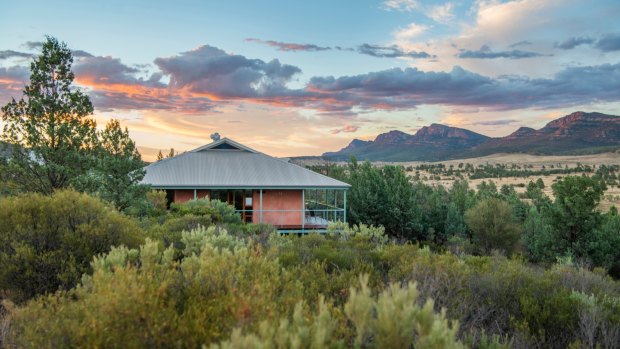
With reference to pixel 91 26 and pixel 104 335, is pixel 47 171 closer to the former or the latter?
pixel 91 26

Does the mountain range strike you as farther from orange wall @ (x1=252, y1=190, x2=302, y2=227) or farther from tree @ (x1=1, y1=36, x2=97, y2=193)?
tree @ (x1=1, y1=36, x2=97, y2=193)

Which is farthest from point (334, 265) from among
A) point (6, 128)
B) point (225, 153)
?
point (225, 153)

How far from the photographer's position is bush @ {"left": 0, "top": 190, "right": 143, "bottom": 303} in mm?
6781

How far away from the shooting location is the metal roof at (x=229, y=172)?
23.7m

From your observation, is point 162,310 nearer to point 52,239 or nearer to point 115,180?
point 52,239

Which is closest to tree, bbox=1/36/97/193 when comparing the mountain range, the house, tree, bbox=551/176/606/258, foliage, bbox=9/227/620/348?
the house

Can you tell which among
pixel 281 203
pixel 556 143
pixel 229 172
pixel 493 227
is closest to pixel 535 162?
pixel 556 143

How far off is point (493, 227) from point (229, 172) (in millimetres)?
17132

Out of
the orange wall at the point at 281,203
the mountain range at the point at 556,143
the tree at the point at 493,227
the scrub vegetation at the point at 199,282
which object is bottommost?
the tree at the point at 493,227

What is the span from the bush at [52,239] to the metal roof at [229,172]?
14988 mm

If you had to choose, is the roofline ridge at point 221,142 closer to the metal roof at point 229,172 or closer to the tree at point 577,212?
the metal roof at point 229,172

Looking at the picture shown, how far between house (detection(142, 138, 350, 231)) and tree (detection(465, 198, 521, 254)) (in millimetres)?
9512

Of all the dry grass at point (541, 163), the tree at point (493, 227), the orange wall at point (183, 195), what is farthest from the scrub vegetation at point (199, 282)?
the dry grass at point (541, 163)

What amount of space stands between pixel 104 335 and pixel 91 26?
22085 mm
